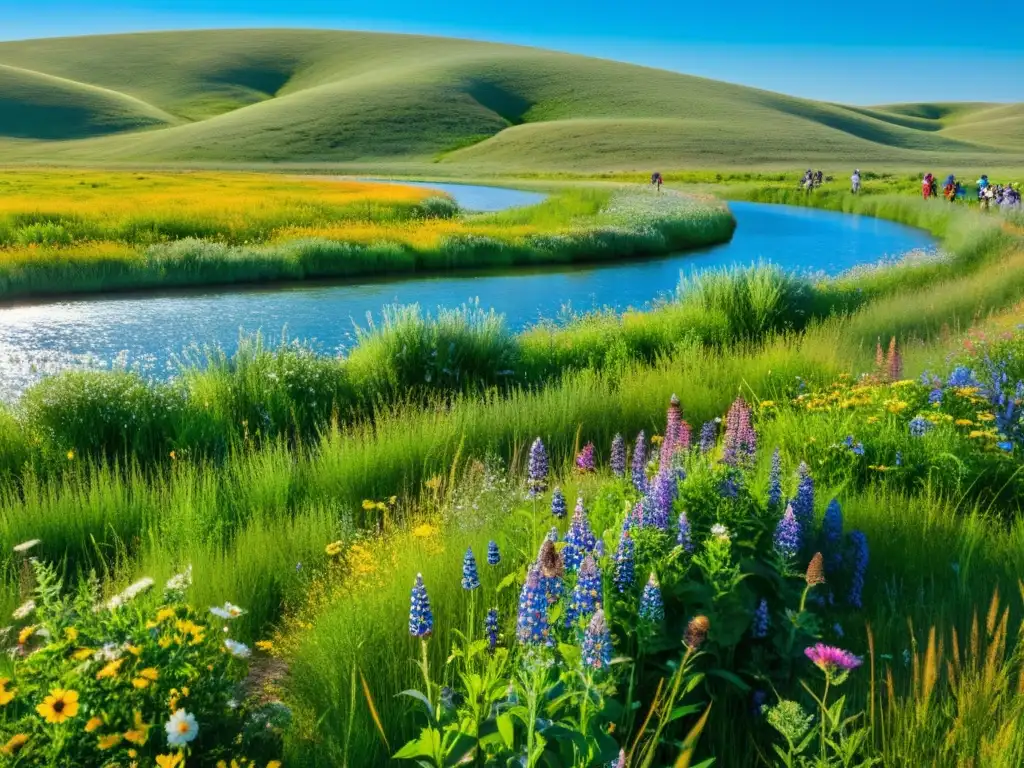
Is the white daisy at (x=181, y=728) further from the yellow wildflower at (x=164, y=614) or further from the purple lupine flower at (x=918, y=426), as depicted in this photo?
the purple lupine flower at (x=918, y=426)

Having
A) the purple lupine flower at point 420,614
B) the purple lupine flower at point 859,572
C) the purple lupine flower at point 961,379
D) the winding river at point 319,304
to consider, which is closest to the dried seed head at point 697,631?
the purple lupine flower at point 420,614

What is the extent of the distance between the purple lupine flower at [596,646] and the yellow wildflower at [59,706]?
4.96 ft

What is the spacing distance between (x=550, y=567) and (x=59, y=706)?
153 cm

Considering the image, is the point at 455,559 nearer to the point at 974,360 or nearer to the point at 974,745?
the point at 974,745

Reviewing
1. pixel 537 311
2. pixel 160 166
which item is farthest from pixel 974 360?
pixel 160 166

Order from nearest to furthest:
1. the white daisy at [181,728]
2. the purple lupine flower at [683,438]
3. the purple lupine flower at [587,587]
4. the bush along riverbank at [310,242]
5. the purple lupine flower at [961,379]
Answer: the white daisy at [181,728] < the purple lupine flower at [587,587] < the purple lupine flower at [683,438] < the purple lupine flower at [961,379] < the bush along riverbank at [310,242]

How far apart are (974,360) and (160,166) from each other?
3400 inches

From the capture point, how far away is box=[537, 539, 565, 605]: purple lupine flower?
2600 millimetres

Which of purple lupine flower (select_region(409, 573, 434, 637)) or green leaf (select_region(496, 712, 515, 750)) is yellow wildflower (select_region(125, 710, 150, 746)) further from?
green leaf (select_region(496, 712, 515, 750))

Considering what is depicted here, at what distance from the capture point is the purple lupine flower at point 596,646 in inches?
97.0

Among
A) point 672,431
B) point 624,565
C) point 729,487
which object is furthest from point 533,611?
point 672,431

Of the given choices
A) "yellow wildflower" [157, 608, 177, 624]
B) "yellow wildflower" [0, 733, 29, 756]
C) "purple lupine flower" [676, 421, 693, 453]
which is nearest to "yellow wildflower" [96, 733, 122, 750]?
"yellow wildflower" [0, 733, 29, 756]

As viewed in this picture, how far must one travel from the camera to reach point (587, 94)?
12781 cm

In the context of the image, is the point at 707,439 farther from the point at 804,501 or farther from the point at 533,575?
the point at 533,575
